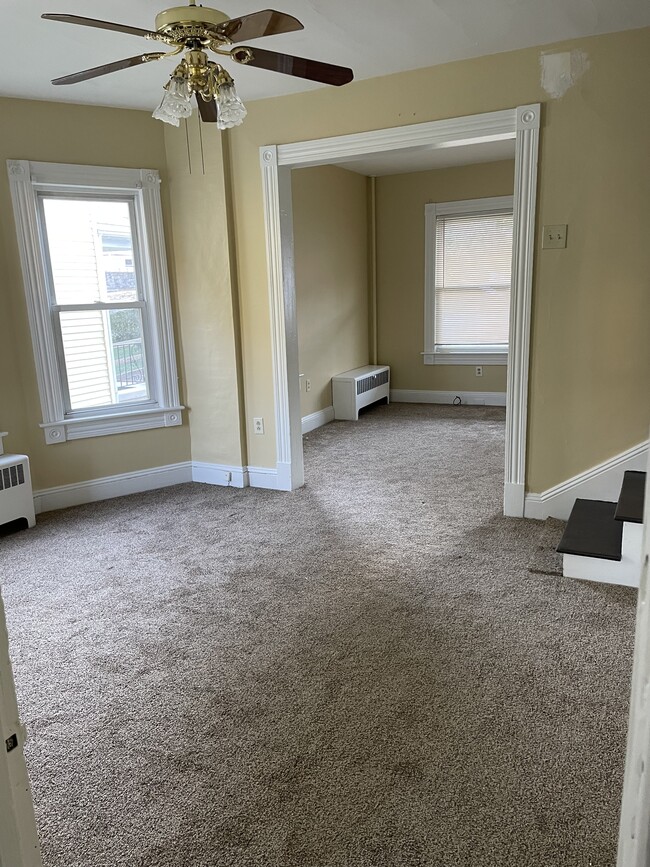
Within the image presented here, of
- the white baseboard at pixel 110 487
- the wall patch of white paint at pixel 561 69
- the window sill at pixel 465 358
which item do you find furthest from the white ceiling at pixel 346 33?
the window sill at pixel 465 358

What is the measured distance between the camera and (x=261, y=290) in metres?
4.38

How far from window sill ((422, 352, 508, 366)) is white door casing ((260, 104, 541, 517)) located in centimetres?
338

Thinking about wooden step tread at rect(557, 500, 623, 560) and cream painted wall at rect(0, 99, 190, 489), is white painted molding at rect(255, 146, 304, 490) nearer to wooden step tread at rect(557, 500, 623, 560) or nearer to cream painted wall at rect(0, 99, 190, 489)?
cream painted wall at rect(0, 99, 190, 489)

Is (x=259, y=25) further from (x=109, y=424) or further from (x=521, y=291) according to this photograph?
(x=109, y=424)

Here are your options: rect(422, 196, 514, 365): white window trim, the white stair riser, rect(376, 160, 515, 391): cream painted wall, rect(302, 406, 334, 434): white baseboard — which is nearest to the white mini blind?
rect(422, 196, 514, 365): white window trim

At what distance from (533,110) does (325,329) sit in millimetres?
3543

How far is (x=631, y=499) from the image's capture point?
3.01 m

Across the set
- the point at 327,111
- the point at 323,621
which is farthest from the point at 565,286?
the point at 323,621

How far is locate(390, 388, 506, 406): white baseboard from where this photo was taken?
7.35 m

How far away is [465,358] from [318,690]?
5.64m

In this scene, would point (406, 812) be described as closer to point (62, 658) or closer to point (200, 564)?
point (62, 658)

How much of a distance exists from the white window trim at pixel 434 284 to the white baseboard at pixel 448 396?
0.36 m

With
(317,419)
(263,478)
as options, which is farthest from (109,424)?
(317,419)

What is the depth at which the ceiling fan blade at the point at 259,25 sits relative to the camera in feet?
6.83
